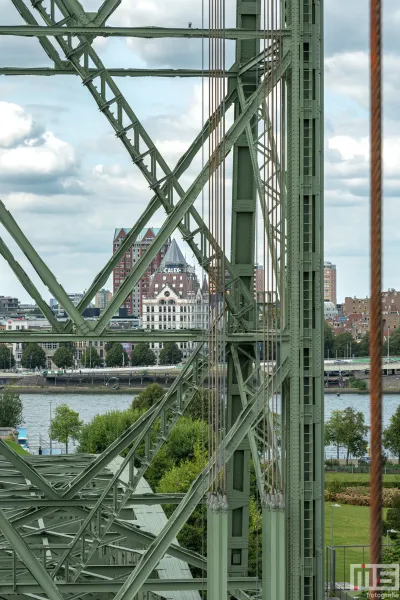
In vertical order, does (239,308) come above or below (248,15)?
below

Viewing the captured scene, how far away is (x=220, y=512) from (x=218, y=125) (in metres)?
4.18

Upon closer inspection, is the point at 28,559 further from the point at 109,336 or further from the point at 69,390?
the point at 69,390

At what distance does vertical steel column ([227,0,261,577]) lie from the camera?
15.6 m

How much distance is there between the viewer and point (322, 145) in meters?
14.9

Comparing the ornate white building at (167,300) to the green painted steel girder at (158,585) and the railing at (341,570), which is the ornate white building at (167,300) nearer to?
the railing at (341,570)

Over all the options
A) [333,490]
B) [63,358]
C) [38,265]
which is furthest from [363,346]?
[38,265]

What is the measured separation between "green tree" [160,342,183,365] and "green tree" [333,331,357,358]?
890 inches

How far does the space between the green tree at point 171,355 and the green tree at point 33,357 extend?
41.7ft

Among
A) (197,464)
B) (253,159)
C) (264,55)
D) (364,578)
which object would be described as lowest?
(364,578)

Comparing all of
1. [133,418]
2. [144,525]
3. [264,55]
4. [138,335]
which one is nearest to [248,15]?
[264,55]

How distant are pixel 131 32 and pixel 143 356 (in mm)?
132414

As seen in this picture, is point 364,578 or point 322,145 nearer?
point 322,145

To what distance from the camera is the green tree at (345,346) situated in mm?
160000

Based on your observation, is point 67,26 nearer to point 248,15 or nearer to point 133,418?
point 248,15
